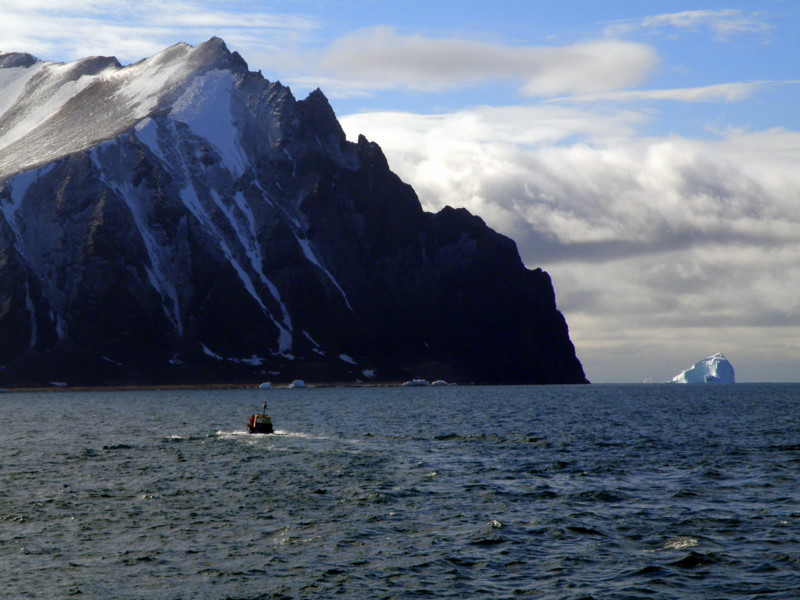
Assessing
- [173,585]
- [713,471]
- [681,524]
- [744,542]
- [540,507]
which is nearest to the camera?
[173,585]

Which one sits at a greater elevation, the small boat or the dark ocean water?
the small boat

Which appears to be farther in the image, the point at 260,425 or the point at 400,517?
the point at 260,425

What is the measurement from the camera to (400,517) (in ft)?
167

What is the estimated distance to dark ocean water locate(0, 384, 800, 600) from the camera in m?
38.3

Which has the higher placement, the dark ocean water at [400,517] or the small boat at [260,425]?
the small boat at [260,425]

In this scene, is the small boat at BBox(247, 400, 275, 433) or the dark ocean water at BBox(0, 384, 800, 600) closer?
the dark ocean water at BBox(0, 384, 800, 600)

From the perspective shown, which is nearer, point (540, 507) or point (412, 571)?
point (412, 571)

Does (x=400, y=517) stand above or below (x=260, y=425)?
below

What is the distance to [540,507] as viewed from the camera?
53.7 m

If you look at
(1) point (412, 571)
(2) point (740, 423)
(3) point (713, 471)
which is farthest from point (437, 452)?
(2) point (740, 423)

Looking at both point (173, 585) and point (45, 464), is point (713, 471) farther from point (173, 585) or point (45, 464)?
point (45, 464)

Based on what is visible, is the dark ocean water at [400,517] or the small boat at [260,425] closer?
the dark ocean water at [400,517]

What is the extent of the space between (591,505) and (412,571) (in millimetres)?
17212

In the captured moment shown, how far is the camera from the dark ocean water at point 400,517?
38281 millimetres
